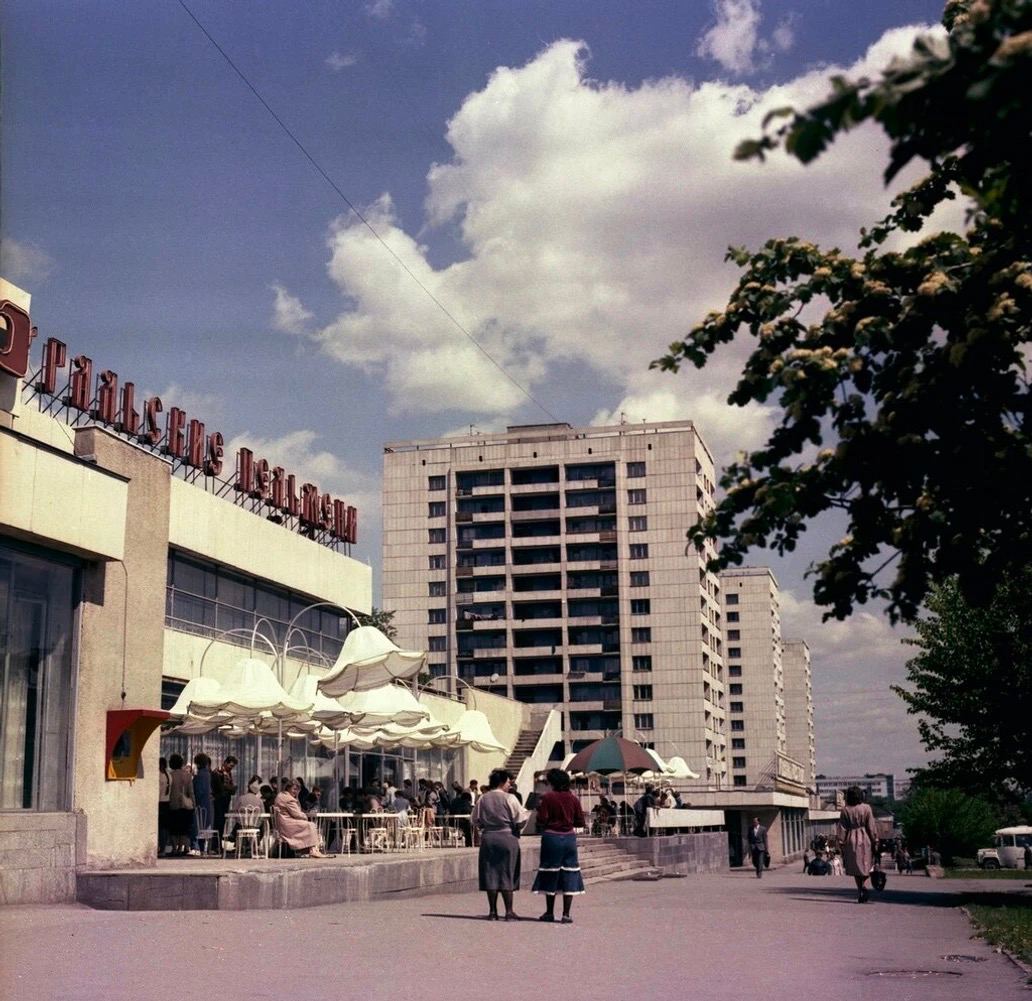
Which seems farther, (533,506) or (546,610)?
(533,506)

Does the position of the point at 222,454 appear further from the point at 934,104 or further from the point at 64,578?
the point at 934,104

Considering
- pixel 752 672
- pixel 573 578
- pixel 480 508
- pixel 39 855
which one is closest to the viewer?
pixel 39 855

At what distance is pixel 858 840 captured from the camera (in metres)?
19.9

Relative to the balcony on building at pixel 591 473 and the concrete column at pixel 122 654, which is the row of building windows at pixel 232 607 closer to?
the concrete column at pixel 122 654

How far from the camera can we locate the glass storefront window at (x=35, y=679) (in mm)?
15969

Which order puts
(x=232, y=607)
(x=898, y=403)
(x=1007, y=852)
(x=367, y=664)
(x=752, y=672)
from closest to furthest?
(x=898, y=403) → (x=367, y=664) → (x=232, y=607) → (x=1007, y=852) → (x=752, y=672)

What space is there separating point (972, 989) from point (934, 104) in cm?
682

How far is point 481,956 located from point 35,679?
313 inches

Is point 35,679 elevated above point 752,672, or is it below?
below

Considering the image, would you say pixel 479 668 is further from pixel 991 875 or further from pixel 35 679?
pixel 35 679

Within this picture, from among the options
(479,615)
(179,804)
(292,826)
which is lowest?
(292,826)

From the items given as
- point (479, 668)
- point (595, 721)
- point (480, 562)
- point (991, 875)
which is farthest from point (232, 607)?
point (480, 562)

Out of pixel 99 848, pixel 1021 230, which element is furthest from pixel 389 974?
pixel 99 848

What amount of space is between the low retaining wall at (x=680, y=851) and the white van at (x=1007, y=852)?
2185 centimetres
